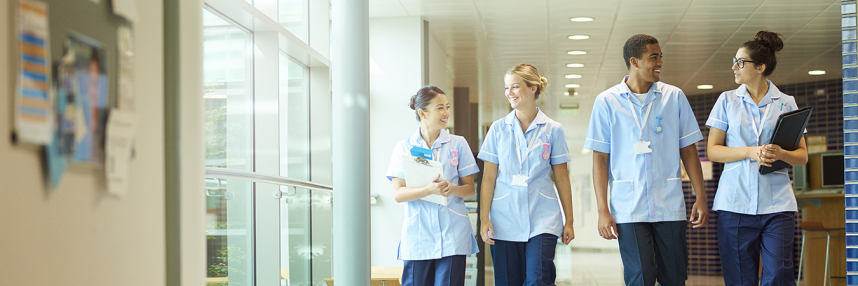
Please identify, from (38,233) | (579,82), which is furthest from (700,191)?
(579,82)

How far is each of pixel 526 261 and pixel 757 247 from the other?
105 cm

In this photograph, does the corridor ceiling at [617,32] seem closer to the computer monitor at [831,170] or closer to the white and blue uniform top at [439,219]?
the computer monitor at [831,170]

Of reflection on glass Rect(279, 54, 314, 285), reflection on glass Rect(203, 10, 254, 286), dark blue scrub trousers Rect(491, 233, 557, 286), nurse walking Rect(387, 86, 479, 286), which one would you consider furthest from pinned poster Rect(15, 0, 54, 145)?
dark blue scrub trousers Rect(491, 233, 557, 286)

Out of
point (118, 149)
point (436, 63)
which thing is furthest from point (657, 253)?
point (436, 63)

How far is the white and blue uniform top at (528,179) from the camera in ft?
11.1

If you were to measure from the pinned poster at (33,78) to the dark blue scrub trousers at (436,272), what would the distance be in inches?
92.7

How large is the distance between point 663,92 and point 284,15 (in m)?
2.21

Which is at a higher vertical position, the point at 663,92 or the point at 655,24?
the point at 655,24

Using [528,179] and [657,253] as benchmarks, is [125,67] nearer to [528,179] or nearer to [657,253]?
[528,179]

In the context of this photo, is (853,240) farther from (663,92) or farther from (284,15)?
(284,15)

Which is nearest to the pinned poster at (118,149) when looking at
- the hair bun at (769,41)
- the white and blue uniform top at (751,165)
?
the white and blue uniform top at (751,165)

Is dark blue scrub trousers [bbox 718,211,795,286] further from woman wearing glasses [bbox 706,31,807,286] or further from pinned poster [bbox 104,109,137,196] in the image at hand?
pinned poster [bbox 104,109,137,196]

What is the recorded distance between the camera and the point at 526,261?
3396mm

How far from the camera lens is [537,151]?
345 cm
